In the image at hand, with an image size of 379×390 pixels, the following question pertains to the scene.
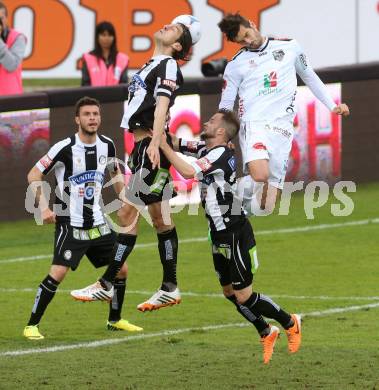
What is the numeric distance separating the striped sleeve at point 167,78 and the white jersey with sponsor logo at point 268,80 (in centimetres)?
140

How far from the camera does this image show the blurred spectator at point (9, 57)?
18.8 m

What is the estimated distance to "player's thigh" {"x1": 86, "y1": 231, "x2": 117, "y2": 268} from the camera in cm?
1259

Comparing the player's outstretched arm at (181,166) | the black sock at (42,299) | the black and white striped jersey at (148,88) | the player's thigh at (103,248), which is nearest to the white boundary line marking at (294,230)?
the player's thigh at (103,248)

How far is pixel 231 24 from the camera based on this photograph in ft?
42.7

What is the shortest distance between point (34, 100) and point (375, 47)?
41.0 ft

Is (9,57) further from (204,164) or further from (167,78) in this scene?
(204,164)

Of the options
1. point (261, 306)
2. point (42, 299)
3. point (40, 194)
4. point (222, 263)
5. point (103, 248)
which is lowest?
point (42, 299)

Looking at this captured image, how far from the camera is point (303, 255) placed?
54.1ft

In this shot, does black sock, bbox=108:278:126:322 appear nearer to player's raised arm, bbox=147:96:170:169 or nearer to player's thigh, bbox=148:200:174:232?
player's thigh, bbox=148:200:174:232

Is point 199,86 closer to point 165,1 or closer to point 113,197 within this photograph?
point 113,197

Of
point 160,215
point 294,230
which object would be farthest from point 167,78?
point 294,230

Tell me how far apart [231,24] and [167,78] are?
147 cm

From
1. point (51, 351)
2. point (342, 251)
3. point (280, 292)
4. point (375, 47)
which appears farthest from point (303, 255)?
point (375, 47)

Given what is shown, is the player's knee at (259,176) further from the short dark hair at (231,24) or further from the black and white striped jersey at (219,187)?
the black and white striped jersey at (219,187)
